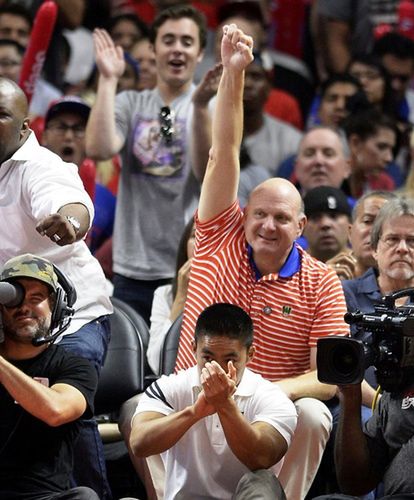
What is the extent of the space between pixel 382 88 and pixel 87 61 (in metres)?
2.02

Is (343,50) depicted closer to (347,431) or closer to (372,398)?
(372,398)

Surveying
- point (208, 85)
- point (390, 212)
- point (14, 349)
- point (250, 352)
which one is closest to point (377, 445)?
point (250, 352)

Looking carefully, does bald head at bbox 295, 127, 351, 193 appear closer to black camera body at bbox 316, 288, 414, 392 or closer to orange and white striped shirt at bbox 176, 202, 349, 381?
orange and white striped shirt at bbox 176, 202, 349, 381

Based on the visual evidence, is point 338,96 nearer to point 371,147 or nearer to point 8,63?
point 371,147

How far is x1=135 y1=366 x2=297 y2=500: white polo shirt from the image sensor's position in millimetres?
5031

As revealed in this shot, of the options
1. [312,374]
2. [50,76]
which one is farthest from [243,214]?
[50,76]

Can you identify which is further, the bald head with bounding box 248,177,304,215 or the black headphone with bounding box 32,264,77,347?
the bald head with bounding box 248,177,304,215

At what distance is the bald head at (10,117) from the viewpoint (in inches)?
202

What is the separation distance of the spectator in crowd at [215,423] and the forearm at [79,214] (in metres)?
0.61

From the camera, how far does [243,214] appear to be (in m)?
5.78

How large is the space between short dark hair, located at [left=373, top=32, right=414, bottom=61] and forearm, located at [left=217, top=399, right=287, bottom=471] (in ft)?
16.7

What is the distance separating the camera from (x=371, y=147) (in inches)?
326

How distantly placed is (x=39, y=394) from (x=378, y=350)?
1.15 m

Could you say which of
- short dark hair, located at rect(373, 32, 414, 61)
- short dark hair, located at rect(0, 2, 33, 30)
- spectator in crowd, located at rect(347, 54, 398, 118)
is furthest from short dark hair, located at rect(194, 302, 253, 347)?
short dark hair, located at rect(373, 32, 414, 61)
